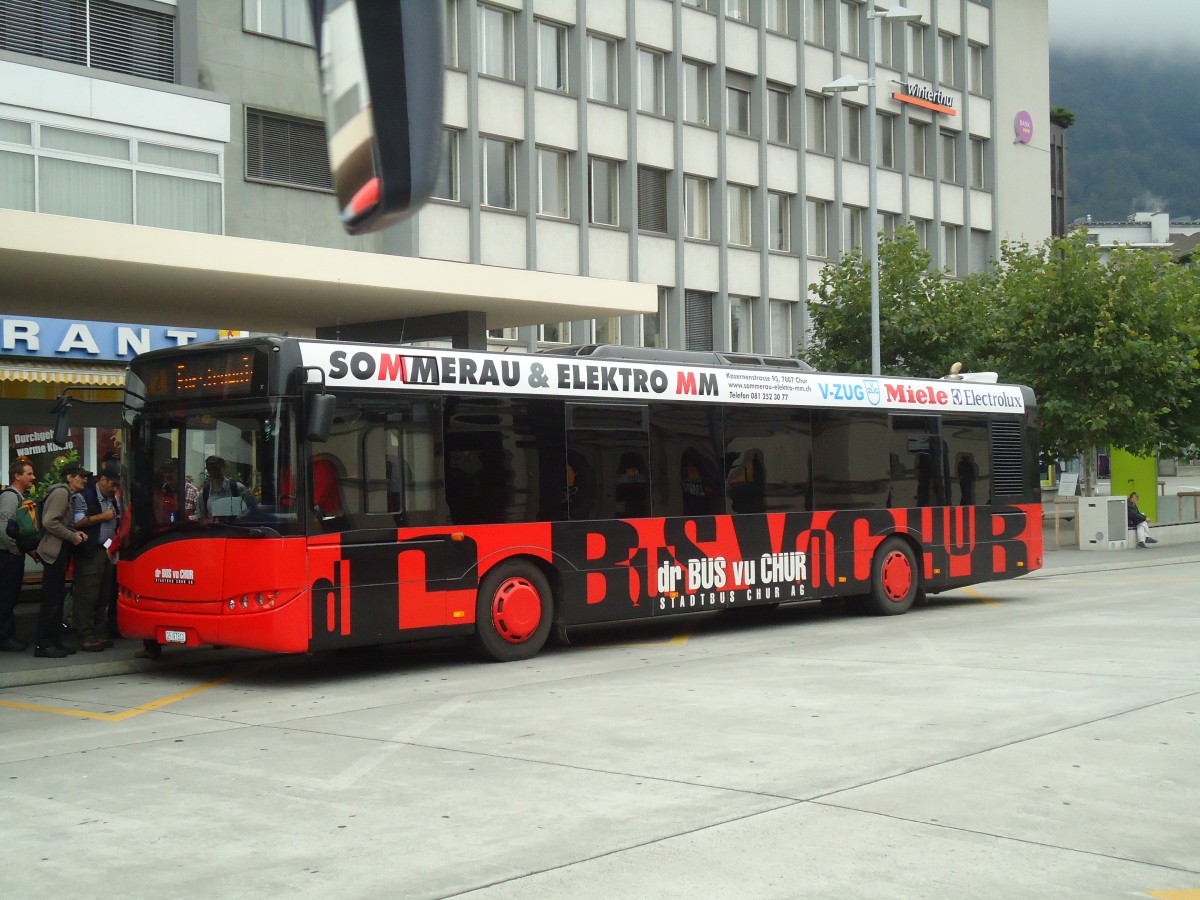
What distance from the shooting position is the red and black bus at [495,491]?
12016mm

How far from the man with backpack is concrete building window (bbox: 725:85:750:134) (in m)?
30.3

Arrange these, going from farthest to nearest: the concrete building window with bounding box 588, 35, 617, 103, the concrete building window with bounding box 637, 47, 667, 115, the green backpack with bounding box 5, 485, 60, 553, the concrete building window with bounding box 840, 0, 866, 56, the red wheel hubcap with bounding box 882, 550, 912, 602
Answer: the concrete building window with bounding box 840, 0, 866, 56 → the concrete building window with bounding box 637, 47, 667, 115 → the concrete building window with bounding box 588, 35, 617, 103 → the red wheel hubcap with bounding box 882, 550, 912, 602 → the green backpack with bounding box 5, 485, 60, 553

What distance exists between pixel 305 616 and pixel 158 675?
7.23 feet

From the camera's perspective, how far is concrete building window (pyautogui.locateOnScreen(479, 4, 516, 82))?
34.9 metres

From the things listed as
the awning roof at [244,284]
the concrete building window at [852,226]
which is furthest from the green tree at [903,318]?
the awning roof at [244,284]

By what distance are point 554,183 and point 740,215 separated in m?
7.54

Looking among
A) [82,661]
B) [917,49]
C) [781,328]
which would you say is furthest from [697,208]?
[82,661]

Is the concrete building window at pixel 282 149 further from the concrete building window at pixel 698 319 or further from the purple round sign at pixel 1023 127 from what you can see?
the purple round sign at pixel 1023 127

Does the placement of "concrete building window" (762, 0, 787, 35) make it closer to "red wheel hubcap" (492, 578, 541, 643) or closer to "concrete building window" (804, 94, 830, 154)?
"concrete building window" (804, 94, 830, 154)

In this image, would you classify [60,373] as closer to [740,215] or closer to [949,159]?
[740,215]

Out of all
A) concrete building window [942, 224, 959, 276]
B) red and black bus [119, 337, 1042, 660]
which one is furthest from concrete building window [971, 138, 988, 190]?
red and black bus [119, 337, 1042, 660]

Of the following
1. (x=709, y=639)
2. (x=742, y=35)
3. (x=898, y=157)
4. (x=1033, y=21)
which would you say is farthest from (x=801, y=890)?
(x=1033, y=21)

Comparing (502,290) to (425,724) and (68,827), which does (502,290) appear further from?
(68,827)

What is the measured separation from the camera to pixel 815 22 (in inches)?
1758
